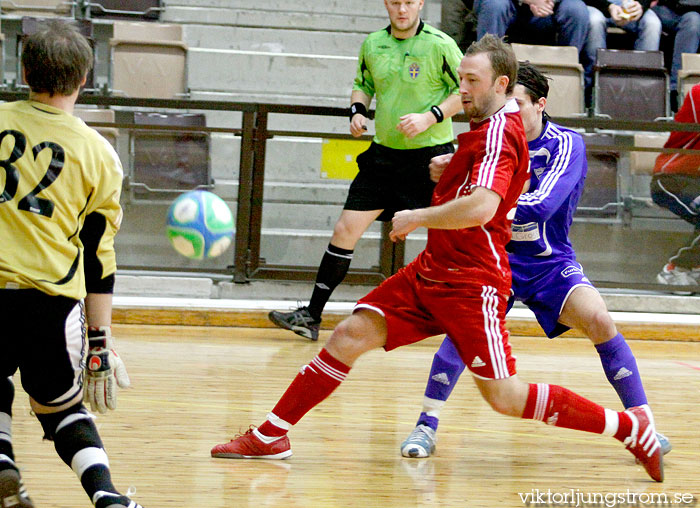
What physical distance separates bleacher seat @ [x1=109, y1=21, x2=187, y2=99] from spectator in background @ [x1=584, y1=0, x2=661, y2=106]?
3808 millimetres

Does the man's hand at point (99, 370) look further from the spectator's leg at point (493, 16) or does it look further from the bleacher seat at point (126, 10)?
the bleacher seat at point (126, 10)

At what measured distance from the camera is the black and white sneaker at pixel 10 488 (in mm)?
2369

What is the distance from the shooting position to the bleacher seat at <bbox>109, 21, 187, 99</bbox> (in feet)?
26.3

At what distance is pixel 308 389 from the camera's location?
3.23 metres

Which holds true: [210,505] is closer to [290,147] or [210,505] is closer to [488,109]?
[488,109]

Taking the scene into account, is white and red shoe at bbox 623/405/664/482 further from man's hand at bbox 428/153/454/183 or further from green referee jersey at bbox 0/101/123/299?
green referee jersey at bbox 0/101/123/299

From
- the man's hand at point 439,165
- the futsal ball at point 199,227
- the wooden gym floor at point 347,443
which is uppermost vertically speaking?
the man's hand at point 439,165

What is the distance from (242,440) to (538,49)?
6074 millimetres

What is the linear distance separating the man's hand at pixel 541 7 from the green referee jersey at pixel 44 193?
692 centimetres

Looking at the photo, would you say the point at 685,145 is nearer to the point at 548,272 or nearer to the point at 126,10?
the point at 548,272

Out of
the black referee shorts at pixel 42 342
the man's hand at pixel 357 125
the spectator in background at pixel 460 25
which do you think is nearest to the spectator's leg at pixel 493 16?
the spectator in background at pixel 460 25

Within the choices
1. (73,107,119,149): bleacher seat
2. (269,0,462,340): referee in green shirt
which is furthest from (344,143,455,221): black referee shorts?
(73,107,119,149): bleacher seat

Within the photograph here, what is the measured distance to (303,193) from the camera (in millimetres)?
6703

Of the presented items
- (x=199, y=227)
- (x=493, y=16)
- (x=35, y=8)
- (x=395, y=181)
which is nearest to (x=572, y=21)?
(x=493, y=16)
